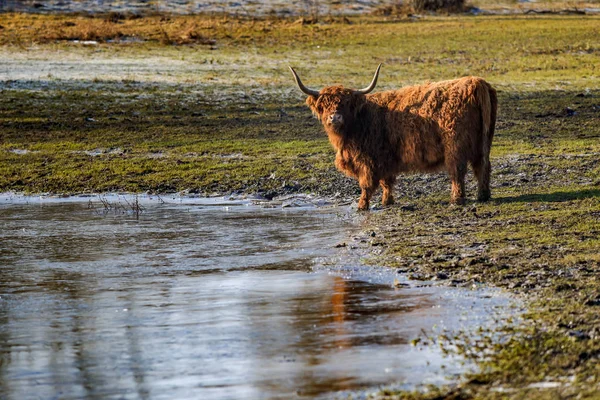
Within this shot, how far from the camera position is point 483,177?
1013cm

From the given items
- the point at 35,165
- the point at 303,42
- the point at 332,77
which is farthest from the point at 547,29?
the point at 35,165

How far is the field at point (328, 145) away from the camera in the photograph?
650 cm

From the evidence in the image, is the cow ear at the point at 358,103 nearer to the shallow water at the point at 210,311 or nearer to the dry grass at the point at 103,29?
the shallow water at the point at 210,311

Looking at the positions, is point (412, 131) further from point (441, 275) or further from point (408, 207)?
point (441, 275)

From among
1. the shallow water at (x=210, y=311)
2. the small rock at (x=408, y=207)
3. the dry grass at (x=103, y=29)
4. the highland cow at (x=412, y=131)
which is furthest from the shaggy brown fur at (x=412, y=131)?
the dry grass at (x=103, y=29)

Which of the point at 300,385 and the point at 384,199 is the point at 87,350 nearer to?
the point at 300,385

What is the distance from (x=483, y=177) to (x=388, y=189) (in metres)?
0.99

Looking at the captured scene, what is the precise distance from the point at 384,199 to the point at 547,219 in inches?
82.3

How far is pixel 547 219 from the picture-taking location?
29.3 feet

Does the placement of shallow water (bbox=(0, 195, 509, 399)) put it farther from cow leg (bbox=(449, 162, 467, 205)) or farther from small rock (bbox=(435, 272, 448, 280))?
cow leg (bbox=(449, 162, 467, 205))

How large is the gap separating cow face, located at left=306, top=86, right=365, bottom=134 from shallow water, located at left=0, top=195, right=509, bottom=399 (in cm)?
93

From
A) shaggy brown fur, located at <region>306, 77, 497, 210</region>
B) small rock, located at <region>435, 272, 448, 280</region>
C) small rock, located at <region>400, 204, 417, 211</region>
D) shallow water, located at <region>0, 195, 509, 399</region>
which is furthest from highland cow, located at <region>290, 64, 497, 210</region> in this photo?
small rock, located at <region>435, 272, 448, 280</region>

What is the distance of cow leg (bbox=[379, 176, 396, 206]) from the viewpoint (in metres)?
10.6

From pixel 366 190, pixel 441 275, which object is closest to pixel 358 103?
pixel 366 190
